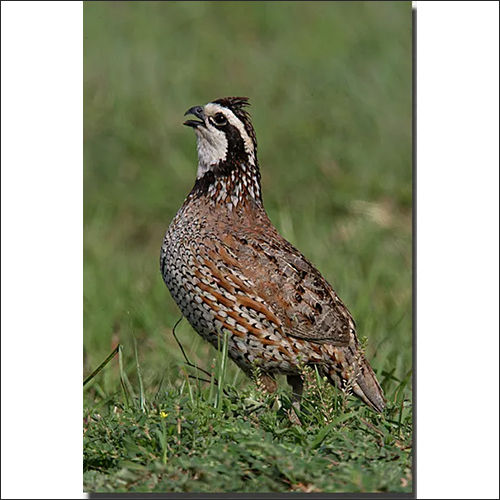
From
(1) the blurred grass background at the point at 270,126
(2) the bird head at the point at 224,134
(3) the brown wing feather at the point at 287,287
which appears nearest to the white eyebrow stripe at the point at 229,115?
(2) the bird head at the point at 224,134

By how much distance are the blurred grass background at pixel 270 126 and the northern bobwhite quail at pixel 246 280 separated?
144 centimetres

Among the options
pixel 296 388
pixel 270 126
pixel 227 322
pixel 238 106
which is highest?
pixel 270 126

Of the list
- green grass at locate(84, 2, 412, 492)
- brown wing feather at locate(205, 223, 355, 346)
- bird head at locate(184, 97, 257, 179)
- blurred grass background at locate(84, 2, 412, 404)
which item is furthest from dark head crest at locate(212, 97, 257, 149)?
blurred grass background at locate(84, 2, 412, 404)

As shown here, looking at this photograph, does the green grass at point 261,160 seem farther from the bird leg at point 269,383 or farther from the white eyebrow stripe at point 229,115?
the white eyebrow stripe at point 229,115

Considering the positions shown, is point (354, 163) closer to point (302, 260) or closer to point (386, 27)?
point (386, 27)

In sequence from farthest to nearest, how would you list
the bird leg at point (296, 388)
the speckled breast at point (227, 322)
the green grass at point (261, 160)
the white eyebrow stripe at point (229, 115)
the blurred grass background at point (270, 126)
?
the blurred grass background at point (270, 126)
the green grass at point (261, 160)
the white eyebrow stripe at point (229, 115)
the bird leg at point (296, 388)
the speckled breast at point (227, 322)

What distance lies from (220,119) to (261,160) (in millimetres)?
2645

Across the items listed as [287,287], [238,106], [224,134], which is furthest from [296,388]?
[238,106]

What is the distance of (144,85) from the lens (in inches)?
274

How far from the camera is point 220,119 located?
178 inches

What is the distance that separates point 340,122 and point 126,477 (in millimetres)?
3713

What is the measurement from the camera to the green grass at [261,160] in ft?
17.4

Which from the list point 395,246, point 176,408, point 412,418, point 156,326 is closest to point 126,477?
point 176,408

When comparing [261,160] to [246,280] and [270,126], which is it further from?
[246,280]
